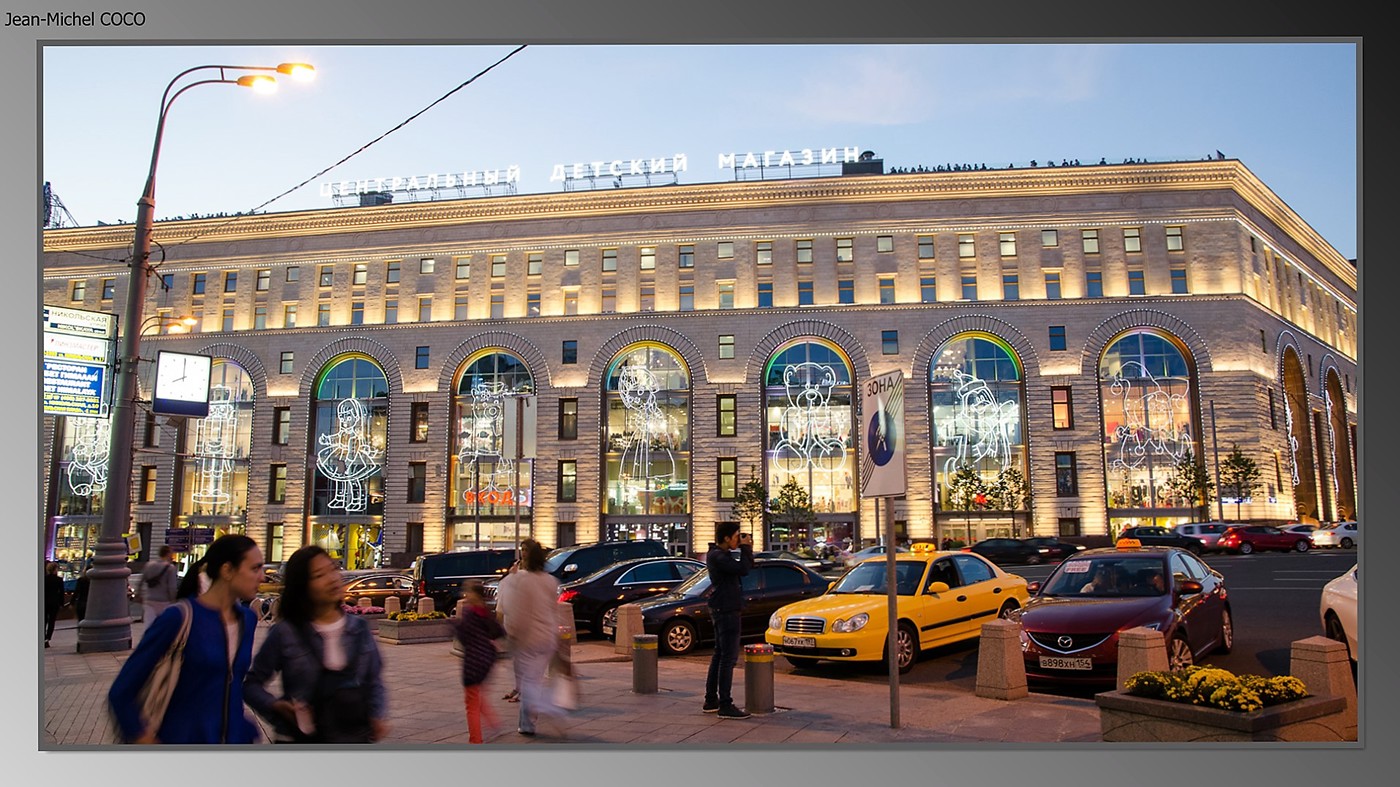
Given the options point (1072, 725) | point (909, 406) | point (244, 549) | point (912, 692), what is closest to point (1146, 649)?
point (1072, 725)

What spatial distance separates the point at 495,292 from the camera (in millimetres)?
59500

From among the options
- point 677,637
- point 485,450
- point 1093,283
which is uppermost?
point 1093,283

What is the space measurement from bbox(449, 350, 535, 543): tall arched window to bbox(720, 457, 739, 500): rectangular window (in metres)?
11.1

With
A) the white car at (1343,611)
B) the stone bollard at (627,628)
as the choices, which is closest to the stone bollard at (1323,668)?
the white car at (1343,611)

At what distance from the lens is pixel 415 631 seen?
1895 cm

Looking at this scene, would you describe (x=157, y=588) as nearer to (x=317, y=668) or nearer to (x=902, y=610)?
(x=902, y=610)

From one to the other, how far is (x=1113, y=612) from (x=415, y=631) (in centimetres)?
1296

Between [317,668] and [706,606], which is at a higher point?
[317,668]

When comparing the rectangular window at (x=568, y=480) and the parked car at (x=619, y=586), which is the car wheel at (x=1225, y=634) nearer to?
the parked car at (x=619, y=586)

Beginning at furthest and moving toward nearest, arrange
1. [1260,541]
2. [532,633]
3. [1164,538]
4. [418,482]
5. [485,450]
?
1. [418,482]
2. [485,450]
3. [1164,538]
4. [1260,541]
5. [532,633]

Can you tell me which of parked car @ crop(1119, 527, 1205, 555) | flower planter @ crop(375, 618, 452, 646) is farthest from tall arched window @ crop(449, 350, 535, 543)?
flower planter @ crop(375, 618, 452, 646)

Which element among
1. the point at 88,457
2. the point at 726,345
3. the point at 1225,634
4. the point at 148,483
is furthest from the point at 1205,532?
the point at 148,483

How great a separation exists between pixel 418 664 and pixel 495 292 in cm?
4600

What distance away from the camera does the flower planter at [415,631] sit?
741 inches
